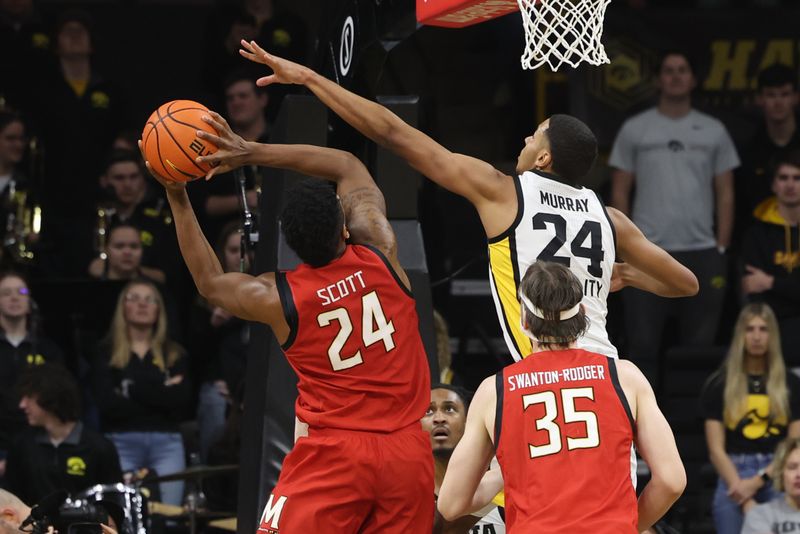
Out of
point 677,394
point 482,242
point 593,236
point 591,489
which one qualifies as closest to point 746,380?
point 677,394

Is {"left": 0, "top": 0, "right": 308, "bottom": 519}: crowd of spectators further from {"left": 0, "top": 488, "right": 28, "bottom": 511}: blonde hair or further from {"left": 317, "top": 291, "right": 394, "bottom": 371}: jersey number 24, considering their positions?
{"left": 317, "top": 291, "right": 394, "bottom": 371}: jersey number 24

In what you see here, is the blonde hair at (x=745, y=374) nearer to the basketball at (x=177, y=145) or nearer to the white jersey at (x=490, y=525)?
the white jersey at (x=490, y=525)

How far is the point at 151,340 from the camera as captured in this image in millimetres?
11523

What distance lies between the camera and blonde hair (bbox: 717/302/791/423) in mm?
10875

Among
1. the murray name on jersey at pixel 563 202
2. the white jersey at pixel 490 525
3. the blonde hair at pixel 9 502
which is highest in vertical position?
the murray name on jersey at pixel 563 202

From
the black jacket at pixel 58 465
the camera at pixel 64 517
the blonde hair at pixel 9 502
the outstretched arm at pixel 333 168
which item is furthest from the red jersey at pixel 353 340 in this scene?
the black jacket at pixel 58 465

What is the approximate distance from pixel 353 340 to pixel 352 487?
0.62 meters

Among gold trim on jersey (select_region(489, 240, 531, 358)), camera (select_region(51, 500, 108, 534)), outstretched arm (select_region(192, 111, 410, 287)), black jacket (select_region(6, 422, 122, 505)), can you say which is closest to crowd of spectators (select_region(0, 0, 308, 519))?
black jacket (select_region(6, 422, 122, 505))

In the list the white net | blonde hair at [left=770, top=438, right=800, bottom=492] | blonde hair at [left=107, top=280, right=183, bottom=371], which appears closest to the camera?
the white net

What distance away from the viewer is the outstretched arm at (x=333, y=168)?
6758 mm

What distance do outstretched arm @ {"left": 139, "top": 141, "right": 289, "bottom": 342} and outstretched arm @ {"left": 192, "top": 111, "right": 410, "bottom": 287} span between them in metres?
0.19

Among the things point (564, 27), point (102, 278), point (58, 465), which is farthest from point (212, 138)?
point (102, 278)

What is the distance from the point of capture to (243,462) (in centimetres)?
885

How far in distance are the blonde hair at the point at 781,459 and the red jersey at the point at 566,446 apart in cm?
471
